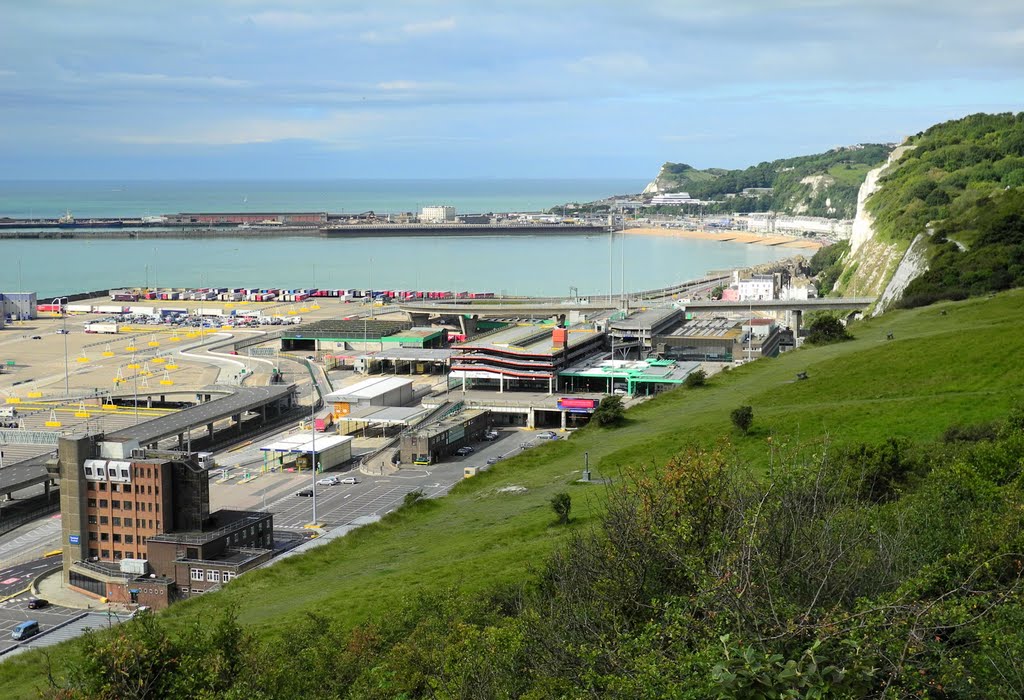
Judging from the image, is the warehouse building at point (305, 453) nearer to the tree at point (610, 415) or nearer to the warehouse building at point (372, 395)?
the warehouse building at point (372, 395)

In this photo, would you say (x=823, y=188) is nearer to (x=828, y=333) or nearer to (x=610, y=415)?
(x=828, y=333)

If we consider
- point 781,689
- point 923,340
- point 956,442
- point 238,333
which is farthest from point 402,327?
point 781,689

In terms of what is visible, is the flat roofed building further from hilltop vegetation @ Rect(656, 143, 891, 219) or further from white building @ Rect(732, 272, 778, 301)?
hilltop vegetation @ Rect(656, 143, 891, 219)

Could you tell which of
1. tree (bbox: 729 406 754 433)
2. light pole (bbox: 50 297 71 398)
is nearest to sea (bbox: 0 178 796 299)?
light pole (bbox: 50 297 71 398)

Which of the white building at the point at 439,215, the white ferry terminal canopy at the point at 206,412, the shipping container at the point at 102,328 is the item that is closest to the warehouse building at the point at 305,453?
the white ferry terminal canopy at the point at 206,412

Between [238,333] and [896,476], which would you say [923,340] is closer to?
[896,476]
